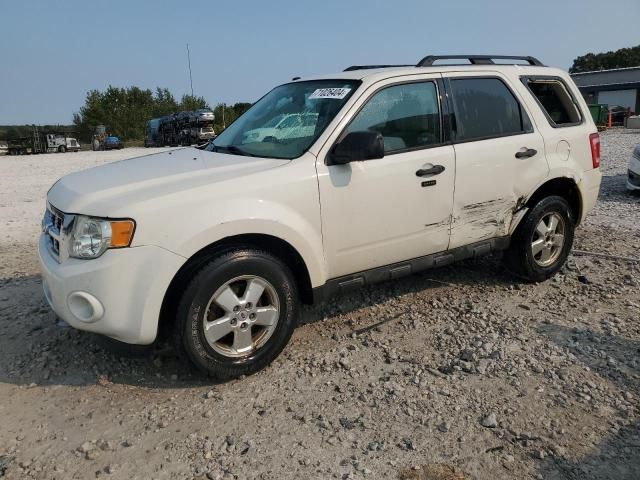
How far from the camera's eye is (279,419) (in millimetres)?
2951

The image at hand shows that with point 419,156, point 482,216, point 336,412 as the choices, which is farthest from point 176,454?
point 482,216

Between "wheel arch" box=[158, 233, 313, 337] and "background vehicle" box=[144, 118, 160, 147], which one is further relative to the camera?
"background vehicle" box=[144, 118, 160, 147]

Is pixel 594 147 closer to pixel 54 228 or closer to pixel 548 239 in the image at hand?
pixel 548 239

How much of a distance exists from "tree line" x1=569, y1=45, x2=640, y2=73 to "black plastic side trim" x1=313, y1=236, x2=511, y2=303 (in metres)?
86.3

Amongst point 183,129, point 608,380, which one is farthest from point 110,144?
point 608,380

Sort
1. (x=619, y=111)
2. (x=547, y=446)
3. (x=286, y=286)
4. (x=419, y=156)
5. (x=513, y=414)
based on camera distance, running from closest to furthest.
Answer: (x=547, y=446) < (x=513, y=414) < (x=286, y=286) < (x=419, y=156) < (x=619, y=111)

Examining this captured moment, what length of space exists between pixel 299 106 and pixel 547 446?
277cm

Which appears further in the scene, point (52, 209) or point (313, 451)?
point (52, 209)

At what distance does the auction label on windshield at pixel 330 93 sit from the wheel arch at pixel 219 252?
45.8 inches

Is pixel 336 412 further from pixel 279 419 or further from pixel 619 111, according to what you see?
pixel 619 111

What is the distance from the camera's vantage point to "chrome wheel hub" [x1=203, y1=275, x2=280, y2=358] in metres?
3.19

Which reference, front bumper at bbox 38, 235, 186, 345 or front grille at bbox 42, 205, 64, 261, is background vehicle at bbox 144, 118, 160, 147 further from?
front bumper at bbox 38, 235, 186, 345

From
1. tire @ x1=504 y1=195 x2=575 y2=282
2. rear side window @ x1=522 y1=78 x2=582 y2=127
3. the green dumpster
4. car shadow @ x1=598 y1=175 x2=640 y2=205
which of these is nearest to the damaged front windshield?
rear side window @ x1=522 y1=78 x2=582 y2=127

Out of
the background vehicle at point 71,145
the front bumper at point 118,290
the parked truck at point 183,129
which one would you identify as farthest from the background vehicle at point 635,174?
the background vehicle at point 71,145
